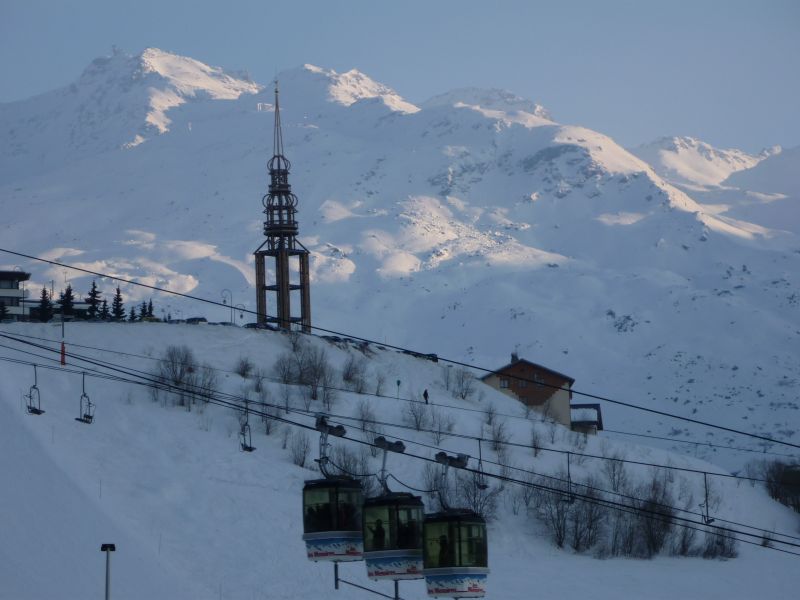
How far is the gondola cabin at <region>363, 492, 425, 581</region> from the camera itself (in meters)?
39.5

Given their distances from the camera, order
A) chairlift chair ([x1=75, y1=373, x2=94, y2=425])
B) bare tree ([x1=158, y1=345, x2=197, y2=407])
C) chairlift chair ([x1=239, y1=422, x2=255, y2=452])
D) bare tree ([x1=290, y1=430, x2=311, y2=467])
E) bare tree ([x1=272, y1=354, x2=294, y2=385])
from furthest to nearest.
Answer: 1. bare tree ([x1=272, y1=354, x2=294, y2=385])
2. bare tree ([x1=158, y1=345, x2=197, y2=407])
3. bare tree ([x1=290, y1=430, x2=311, y2=467])
4. chairlift chair ([x1=239, y1=422, x2=255, y2=452])
5. chairlift chair ([x1=75, y1=373, x2=94, y2=425])

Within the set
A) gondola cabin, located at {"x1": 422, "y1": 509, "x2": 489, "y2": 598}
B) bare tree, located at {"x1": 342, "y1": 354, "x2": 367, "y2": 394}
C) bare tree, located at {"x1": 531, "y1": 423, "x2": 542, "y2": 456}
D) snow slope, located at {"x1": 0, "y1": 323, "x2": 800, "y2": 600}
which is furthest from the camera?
bare tree, located at {"x1": 342, "y1": 354, "x2": 367, "y2": 394}

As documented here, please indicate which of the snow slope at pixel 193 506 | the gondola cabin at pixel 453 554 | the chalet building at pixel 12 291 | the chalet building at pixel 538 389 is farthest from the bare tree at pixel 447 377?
the gondola cabin at pixel 453 554

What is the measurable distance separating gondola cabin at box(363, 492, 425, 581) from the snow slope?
70.4ft

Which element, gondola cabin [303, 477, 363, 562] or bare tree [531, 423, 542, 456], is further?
bare tree [531, 423, 542, 456]

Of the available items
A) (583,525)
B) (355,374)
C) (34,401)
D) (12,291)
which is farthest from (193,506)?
(12,291)

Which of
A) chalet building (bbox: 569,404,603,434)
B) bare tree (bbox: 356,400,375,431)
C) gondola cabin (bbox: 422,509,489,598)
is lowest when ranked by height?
gondola cabin (bbox: 422,509,489,598)

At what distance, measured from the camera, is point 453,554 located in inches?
1500

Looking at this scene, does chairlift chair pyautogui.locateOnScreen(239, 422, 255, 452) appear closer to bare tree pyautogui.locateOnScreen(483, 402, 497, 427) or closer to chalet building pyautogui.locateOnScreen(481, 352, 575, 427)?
bare tree pyautogui.locateOnScreen(483, 402, 497, 427)

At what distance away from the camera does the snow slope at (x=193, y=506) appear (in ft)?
203

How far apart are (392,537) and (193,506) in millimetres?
32773

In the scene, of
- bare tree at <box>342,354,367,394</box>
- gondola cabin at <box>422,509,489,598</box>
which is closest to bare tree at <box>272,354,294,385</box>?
bare tree at <box>342,354,367,394</box>

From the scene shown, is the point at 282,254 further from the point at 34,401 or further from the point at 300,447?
the point at 34,401

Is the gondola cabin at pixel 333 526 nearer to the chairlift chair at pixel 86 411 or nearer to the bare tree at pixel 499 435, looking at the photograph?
the chairlift chair at pixel 86 411
